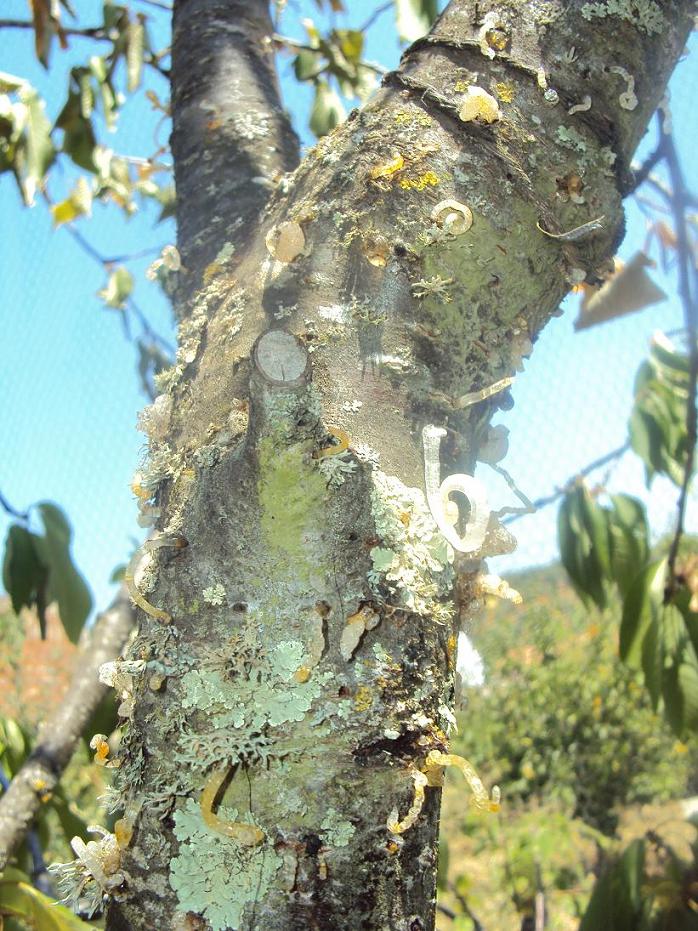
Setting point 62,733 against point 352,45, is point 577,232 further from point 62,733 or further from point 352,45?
point 352,45

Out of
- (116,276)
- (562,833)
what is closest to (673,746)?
(562,833)

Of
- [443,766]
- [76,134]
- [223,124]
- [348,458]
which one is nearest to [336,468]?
[348,458]

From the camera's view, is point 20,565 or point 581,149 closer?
point 581,149

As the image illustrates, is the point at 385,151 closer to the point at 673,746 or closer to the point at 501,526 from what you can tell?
the point at 501,526

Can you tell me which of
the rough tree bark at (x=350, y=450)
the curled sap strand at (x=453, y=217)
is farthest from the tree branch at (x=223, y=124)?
the curled sap strand at (x=453, y=217)

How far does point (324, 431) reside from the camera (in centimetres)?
38

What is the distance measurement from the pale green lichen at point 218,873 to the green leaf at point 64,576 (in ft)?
2.58

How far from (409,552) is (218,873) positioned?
16cm

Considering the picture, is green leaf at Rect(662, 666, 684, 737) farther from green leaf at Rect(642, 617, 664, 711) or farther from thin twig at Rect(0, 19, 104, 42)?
thin twig at Rect(0, 19, 104, 42)

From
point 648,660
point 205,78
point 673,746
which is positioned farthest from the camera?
point 673,746

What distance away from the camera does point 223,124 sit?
643 mm

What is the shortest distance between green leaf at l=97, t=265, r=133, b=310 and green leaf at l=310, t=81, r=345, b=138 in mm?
557

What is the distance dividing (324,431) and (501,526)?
123 millimetres

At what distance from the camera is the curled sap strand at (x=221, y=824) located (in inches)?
13.3
